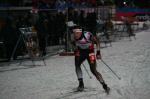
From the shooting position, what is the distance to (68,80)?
42.8 ft

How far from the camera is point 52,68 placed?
1602 cm

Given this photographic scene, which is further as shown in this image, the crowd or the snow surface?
the crowd

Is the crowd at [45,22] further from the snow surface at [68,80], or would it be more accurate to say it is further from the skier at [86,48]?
the skier at [86,48]

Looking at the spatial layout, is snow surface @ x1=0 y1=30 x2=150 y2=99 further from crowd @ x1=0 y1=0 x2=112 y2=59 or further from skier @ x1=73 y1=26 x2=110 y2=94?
crowd @ x1=0 y1=0 x2=112 y2=59

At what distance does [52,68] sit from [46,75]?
1.72 meters

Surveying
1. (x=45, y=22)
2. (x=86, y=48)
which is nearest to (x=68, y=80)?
(x=86, y=48)

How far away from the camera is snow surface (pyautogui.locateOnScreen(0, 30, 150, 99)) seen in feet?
35.3

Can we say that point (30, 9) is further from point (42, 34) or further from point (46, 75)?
point (46, 75)

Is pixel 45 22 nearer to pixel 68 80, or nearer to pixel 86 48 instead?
pixel 68 80

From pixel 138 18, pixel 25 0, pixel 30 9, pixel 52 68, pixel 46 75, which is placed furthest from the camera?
pixel 138 18

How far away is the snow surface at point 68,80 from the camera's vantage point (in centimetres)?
1076

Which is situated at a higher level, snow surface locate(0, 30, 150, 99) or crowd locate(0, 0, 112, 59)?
crowd locate(0, 0, 112, 59)

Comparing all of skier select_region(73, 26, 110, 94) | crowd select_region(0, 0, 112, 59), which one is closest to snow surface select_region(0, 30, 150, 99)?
skier select_region(73, 26, 110, 94)

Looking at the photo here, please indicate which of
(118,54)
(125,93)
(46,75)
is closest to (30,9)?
(118,54)
